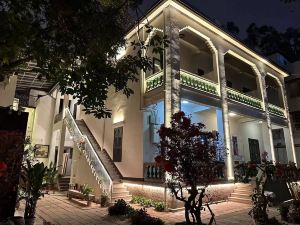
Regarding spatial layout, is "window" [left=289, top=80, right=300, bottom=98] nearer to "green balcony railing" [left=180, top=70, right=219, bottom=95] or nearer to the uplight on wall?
"green balcony railing" [left=180, top=70, right=219, bottom=95]

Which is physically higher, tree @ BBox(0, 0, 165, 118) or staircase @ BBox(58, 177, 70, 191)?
tree @ BBox(0, 0, 165, 118)

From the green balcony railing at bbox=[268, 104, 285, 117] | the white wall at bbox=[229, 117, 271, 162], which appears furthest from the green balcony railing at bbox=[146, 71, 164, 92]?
the green balcony railing at bbox=[268, 104, 285, 117]

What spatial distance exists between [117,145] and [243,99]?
847 centimetres

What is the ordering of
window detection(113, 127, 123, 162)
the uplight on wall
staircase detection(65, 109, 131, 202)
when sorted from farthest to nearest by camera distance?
the uplight on wall < window detection(113, 127, 123, 162) < staircase detection(65, 109, 131, 202)

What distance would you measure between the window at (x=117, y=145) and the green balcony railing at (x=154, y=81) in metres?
3.19

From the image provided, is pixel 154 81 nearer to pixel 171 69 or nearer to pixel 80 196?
pixel 171 69

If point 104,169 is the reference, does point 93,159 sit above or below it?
above

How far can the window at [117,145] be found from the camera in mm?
14041

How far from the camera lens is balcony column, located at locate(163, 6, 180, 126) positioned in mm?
10852

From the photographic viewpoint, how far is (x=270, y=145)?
16.4 m

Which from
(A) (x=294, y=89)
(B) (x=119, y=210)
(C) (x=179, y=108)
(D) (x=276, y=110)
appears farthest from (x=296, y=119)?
(B) (x=119, y=210)

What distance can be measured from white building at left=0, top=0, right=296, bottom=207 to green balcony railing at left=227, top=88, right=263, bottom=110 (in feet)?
0.20

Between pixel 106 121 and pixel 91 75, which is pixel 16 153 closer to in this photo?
pixel 91 75

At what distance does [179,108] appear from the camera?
11.1 meters
